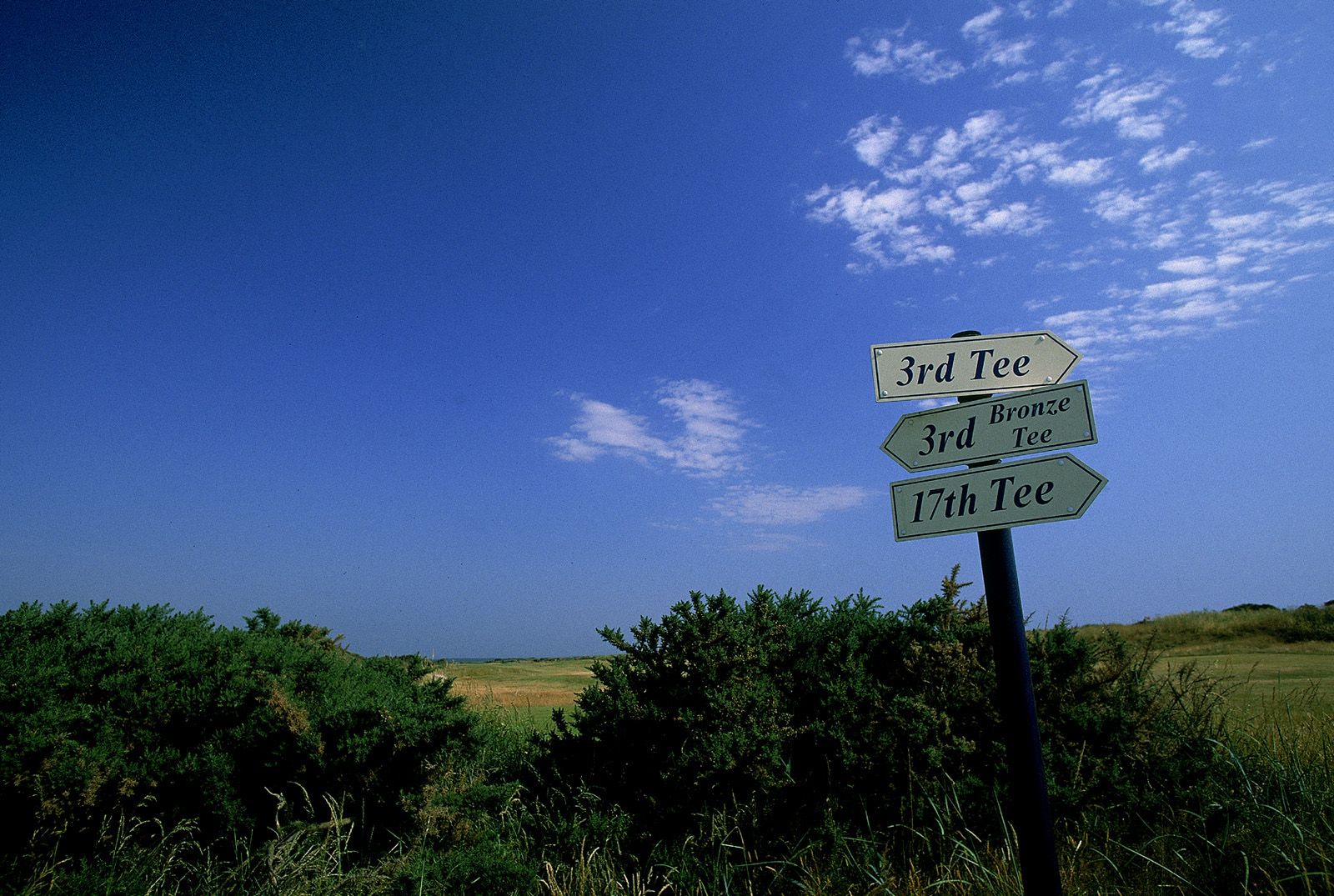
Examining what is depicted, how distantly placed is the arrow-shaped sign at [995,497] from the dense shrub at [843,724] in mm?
1661

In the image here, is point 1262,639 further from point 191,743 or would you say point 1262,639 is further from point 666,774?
point 191,743

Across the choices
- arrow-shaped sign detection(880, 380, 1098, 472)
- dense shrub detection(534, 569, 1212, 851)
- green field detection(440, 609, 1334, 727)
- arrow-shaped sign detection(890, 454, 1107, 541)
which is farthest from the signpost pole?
green field detection(440, 609, 1334, 727)

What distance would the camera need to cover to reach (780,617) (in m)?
5.02

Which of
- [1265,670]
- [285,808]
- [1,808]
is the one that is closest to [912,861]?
[285,808]

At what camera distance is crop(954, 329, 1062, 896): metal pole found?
2.93 meters

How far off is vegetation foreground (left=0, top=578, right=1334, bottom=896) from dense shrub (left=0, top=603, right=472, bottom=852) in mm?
16

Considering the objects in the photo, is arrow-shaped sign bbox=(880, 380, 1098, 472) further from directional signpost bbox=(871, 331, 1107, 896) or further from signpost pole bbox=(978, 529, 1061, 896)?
signpost pole bbox=(978, 529, 1061, 896)

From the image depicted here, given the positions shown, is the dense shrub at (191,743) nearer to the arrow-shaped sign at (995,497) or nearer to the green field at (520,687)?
the green field at (520,687)

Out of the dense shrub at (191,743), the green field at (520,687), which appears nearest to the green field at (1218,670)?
the green field at (520,687)

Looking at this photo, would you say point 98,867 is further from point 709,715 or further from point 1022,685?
point 1022,685

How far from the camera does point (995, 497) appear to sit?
3.21 meters

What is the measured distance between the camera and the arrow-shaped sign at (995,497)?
306cm

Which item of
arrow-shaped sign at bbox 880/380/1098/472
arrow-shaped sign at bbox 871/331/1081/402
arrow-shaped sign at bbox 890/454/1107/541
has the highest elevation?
arrow-shaped sign at bbox 871/331/1081/402

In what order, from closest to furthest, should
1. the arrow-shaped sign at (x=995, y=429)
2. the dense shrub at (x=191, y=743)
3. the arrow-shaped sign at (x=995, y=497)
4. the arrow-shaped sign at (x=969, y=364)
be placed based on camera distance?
the arrow-shaped sign at (x=995, y=497), the arrow-shaped sign at (x=995, y=429), the arrow-shaped sign at (x=969, y=364), the dense shrub at (x=191, y=743)
